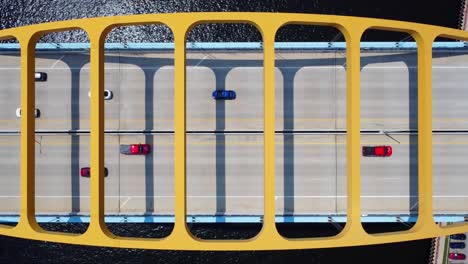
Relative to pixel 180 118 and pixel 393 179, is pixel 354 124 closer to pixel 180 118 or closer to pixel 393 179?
pixel 393 179

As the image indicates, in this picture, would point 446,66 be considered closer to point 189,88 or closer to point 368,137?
point 368,137

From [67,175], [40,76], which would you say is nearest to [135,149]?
[67,175]

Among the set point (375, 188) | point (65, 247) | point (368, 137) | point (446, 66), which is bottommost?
point (65, 247)

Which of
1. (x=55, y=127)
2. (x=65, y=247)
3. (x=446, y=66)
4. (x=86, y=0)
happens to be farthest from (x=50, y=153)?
(x=446, y=66)

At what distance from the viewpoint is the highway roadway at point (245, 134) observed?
925 inches

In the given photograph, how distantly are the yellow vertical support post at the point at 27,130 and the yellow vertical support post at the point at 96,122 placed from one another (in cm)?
379

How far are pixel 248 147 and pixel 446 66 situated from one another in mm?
13622

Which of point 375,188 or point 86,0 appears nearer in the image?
point 375,188

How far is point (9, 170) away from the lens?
78.2ft

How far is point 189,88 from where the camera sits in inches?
925

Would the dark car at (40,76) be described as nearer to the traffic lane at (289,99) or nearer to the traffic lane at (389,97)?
the traffic lane at (289,99)

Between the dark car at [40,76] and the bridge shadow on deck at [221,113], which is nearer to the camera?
the dark car at [40,76]

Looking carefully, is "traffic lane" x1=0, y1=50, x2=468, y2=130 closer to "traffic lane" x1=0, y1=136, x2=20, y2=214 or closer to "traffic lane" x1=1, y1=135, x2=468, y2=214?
"traffic lane" x1=1, y1=135, x2=468, y2=214

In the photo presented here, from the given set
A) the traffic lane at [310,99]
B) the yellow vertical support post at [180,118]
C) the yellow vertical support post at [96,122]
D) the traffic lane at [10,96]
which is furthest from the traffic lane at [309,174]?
the traffic lane at [10,96]
